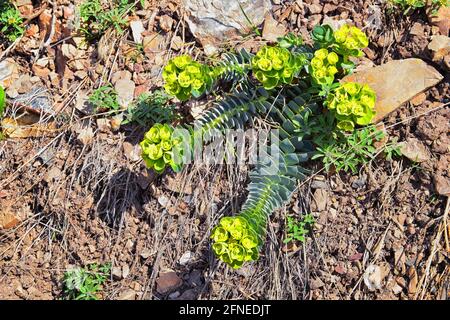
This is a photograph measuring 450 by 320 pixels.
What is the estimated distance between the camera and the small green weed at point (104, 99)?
3225 mm

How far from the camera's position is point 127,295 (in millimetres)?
3074

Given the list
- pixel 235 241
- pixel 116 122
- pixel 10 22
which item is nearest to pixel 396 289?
pixel 235 241

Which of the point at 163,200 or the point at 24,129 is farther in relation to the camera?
the point at 24,129

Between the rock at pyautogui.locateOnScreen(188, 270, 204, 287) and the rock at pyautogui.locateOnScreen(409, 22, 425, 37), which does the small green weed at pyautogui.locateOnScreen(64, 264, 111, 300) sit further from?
the rock at pyautogui.locateOnScreen(409, 22, 425, 37)

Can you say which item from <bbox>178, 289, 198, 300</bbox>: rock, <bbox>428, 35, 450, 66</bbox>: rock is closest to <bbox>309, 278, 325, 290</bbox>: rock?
<bbox>178, 289, 198, 300</bbox>: rock

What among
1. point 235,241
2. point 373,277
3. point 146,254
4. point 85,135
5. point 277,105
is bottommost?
point 373,277

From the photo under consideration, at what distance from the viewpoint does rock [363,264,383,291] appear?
9.16 ft

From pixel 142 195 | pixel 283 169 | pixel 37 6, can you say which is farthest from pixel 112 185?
pixel 37 6

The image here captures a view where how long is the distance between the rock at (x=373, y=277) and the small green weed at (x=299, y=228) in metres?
0.36

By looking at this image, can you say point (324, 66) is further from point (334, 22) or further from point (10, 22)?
point (10, 22)

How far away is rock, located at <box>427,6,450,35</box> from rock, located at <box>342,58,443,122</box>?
227 millimetres

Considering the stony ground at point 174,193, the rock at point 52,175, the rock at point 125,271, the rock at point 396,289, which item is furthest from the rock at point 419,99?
the rock at point 52,175

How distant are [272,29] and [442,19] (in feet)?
3.01

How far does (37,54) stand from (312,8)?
1.75m
